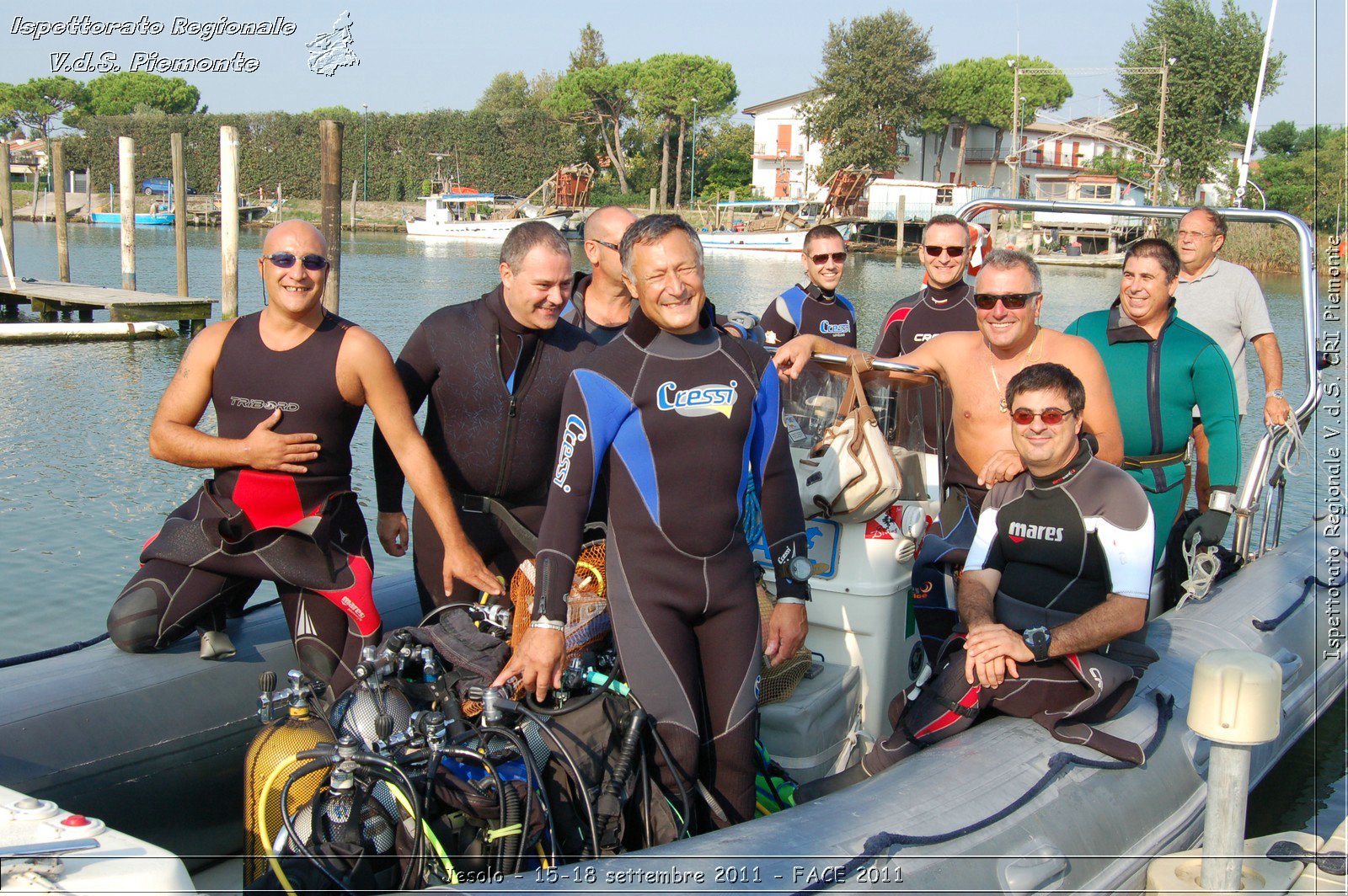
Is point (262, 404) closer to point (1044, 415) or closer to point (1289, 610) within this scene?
point (1044, 415)

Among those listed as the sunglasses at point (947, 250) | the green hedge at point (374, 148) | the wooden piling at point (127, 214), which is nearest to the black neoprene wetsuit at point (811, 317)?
the sunglasses at point (947, 250)

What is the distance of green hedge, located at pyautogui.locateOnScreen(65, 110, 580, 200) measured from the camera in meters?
58.7

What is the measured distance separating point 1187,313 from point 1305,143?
46615mm

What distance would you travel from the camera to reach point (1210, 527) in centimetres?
453

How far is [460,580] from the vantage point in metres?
3.47

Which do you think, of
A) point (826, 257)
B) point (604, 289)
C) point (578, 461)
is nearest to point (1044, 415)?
point (578, 461)

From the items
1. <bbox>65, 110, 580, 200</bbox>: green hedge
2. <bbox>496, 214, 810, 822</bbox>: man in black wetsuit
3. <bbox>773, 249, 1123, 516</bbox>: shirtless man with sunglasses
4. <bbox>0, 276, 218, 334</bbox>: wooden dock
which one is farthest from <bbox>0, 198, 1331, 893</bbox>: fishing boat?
<bbox>65, 110, 580, 200</bbox>: green hedge

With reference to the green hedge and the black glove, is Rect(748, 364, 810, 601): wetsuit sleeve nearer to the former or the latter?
the black glove

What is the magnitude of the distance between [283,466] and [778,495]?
1429 millimetres

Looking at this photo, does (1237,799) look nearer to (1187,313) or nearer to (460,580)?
(460,580)

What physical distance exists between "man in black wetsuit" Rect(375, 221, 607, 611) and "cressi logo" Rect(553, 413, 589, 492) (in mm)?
855

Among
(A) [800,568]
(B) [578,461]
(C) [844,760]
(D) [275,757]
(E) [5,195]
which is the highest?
(E) [5,195]

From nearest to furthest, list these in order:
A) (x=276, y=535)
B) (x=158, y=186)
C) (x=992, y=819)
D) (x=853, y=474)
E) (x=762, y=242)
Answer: (x=992, y=819), (x=276, y=535), (x=853, y=474), (x=762, y=242), (x=158, y=186)

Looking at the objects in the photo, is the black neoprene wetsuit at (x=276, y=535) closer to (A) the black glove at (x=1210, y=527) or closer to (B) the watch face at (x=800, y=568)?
(B) the watch face at (x=800, y=568)
